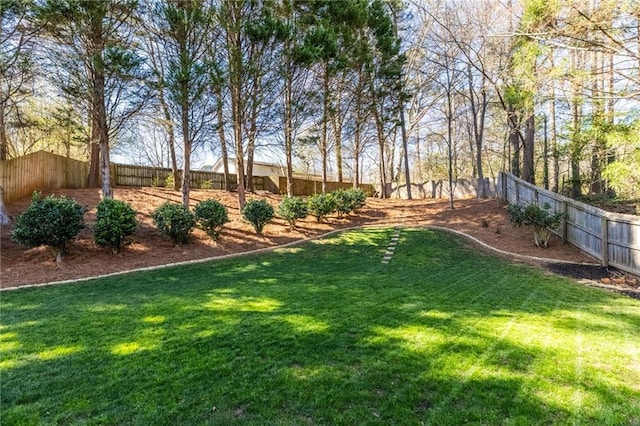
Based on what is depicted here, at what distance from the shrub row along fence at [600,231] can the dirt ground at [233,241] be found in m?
0.23

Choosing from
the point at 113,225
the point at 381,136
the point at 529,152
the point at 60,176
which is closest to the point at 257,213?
the point at 113,225

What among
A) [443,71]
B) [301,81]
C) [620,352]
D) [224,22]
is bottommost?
[620,352]

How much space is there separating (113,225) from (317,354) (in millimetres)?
6009

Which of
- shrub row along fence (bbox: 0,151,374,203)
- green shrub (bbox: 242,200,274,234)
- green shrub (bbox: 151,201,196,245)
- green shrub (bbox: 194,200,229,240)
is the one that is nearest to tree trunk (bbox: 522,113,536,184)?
shrub row along fence (bbox: 0,151,374,203)

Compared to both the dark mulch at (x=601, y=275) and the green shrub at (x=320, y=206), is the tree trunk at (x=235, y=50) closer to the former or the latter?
the green shrub at (x=320, y=206)

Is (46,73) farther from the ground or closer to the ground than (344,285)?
farther from the ground

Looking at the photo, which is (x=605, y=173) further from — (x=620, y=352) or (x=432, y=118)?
(x=432, y=118)

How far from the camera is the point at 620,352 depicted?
9.78 ft

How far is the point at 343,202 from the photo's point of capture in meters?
12.0

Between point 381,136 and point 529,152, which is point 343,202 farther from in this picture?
point 529,152

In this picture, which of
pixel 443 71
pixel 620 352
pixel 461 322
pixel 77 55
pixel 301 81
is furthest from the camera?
pixel 443 71

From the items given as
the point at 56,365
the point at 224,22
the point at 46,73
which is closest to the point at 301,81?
the point at 224,22

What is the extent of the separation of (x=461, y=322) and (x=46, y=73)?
10.6m

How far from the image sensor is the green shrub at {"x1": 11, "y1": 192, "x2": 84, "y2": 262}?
6.26 m
